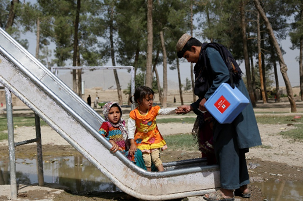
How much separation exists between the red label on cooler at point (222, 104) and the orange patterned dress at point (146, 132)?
3.25 feet

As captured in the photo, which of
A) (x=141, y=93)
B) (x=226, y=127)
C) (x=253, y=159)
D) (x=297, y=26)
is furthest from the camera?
(x=297, y=26)

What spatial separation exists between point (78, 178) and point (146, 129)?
7.32ft

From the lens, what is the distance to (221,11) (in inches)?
1099

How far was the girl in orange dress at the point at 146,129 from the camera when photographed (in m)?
4.11

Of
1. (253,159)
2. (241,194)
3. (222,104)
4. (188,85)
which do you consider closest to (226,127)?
(222,104)

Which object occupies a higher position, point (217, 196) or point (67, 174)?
point (217, 196)

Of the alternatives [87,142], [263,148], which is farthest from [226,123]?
[263,148]

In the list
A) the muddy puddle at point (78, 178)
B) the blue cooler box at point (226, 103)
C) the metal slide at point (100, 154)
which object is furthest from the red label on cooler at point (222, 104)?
the muddy puddle at point (78, 178)

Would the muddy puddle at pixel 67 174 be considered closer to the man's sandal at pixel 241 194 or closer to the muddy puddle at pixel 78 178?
the muddy puddle at pixel 78 178

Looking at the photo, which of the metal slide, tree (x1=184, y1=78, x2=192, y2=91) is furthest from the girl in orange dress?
tree (x1=184, y1=78, x2=192, y2=91)

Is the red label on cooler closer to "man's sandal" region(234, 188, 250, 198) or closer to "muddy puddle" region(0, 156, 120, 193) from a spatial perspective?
"man's sandal" region(234, 188, 250, 198)

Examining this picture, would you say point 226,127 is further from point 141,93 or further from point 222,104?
point 141,93

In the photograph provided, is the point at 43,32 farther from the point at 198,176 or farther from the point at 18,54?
the point at 198,176

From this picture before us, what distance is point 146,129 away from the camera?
164 inches
